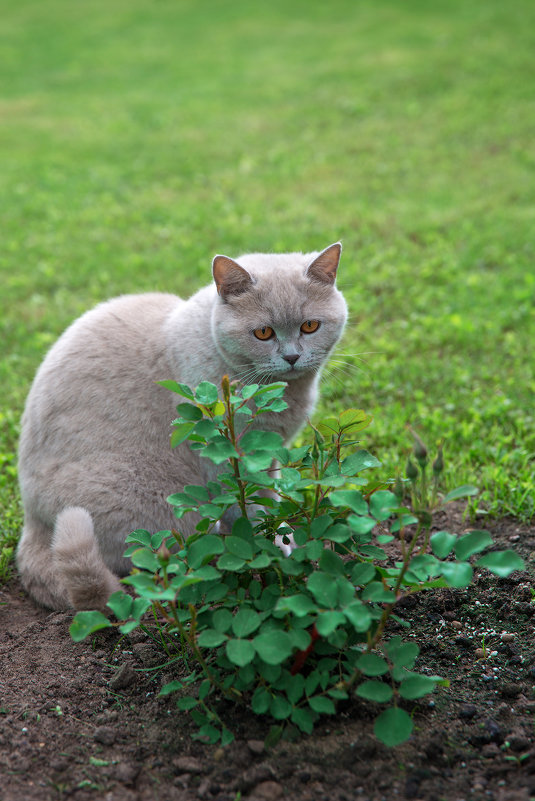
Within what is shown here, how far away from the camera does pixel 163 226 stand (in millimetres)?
6793

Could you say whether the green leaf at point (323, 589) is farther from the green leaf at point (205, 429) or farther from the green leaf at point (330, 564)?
the green leaf at point (205, 429)

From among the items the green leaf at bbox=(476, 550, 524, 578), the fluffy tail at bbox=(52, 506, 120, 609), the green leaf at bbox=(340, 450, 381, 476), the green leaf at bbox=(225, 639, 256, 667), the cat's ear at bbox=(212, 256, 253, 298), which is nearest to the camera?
the green leaf at bbox=(476, 550, 524, 578)

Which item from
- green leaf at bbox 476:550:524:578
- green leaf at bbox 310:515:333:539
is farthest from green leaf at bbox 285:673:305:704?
green leaf at bbox 476:550:524:578

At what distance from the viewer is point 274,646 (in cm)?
177

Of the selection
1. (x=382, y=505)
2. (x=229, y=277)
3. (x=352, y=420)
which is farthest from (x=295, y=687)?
(x=229, y=277)

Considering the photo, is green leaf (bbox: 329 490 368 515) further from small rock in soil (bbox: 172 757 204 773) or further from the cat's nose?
the cat's nose

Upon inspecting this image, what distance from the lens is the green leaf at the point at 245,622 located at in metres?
1.80

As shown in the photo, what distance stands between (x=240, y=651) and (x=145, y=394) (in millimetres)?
1442

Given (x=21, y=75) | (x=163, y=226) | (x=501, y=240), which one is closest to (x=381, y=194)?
(x=501, y=240)

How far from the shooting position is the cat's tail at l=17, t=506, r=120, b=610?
8.23 ft

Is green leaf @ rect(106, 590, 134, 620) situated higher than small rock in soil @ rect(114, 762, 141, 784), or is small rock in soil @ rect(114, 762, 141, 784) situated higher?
green leaf @ rect(106, 590, 134, 620)

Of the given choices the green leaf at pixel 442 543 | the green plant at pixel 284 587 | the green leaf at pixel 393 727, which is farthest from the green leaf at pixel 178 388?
the green leaf at pixel 393 727

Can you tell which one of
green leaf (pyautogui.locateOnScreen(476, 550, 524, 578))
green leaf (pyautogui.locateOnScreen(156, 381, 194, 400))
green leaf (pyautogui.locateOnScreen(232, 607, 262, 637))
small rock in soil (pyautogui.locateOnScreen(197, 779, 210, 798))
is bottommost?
small rock in soil (pyautogui.locateOnScreen(197, 779, 210, 798))

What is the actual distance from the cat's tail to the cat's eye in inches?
43.0
